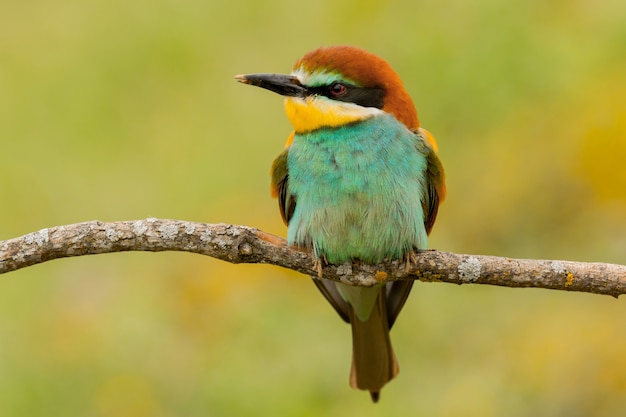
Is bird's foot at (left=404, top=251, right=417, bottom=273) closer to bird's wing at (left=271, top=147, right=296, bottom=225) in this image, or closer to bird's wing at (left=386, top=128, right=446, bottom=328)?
bird's wing at (left=386, top=128, right=446, bottom=328)

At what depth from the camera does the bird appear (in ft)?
8.36

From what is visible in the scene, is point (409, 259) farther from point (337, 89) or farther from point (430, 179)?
point (337, 89)

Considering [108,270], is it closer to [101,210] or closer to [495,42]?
[101,210]

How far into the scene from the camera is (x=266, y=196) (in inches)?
165

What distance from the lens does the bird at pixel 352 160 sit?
2.55 metres

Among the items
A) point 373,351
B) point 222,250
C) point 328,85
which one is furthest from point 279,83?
point 373,351

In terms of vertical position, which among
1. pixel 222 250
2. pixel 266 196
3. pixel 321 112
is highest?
pixel 266 196

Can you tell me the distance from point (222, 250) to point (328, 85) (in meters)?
0.66

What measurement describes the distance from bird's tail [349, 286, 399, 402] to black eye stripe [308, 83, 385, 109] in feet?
2.03

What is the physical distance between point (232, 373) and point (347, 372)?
402 millimetres

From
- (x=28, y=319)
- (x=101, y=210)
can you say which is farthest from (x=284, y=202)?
(x=101, y=210)

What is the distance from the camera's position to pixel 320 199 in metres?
2.58

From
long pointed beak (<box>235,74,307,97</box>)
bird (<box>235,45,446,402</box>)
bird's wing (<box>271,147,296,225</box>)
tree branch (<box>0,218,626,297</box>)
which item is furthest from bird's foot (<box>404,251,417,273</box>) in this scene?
long pointed beak (<box>235,74,307,97</box>)

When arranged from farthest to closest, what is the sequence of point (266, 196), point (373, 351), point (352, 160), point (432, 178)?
1. point (266, 196)
2. point (373, 351)
3. point (432, 178)
4. point (352, 160)
